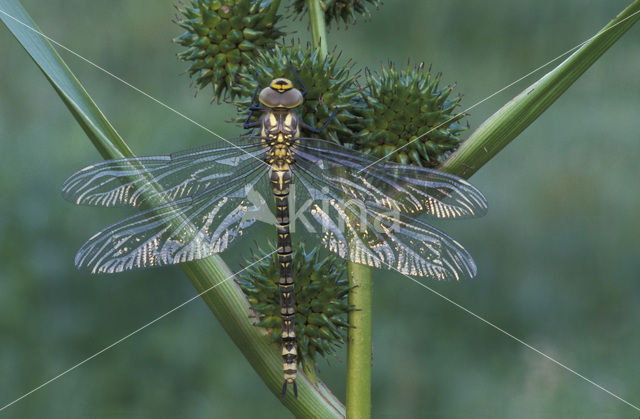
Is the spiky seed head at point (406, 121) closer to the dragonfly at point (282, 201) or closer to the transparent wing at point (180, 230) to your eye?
the dragonfly at point (282, 201)

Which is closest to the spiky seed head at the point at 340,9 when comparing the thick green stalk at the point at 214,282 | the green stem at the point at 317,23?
the green stem at the point at 317,23

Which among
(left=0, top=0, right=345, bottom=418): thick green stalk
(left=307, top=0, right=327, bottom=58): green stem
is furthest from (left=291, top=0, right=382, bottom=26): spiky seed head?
(left=0, top=0, right=345, bottom=418): thick green stalk

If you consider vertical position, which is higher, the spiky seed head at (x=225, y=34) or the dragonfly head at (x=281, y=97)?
the spiky seed head at (x=225, y=34)

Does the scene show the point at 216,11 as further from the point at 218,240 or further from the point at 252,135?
the point at 218,240

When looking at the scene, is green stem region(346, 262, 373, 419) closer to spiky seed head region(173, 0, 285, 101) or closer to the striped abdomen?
the striped abdomen

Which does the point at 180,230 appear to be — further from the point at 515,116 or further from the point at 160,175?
the point at 515,116

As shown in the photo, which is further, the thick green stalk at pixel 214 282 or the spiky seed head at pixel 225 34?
the spiky seed head at pixel 225 34

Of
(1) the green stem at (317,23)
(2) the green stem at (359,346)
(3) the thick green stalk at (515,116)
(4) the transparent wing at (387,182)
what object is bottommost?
(2) the green stem at (359,346)
